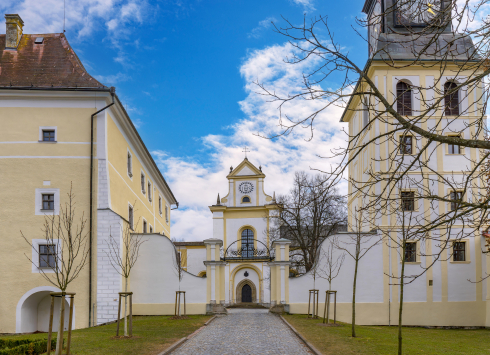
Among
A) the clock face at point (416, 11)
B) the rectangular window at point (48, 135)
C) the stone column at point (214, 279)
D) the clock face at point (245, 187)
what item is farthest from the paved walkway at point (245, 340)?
the clock face at point (245, 187)

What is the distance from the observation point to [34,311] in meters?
22.4

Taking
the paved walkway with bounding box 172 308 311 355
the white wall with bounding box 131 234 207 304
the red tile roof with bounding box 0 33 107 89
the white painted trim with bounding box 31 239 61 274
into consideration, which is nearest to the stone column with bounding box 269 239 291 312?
the white wall with bounding box 131 234 207 304

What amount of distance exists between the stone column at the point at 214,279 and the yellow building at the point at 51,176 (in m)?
4.76

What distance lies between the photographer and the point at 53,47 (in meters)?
25.5

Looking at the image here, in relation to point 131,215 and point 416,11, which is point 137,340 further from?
point 131,215

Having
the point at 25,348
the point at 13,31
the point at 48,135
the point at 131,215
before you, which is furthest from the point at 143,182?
the point at 25,348

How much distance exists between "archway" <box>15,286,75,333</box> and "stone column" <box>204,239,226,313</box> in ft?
21.3

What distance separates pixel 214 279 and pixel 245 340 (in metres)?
10.1

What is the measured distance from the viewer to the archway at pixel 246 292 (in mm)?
40719

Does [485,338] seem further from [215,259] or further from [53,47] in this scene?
[53,47]

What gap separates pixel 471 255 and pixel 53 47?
23.5m

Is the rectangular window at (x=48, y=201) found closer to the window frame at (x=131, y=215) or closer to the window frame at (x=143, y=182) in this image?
the window frame at (x=131, y=215)

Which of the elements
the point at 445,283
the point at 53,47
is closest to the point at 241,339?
the point at 445,283

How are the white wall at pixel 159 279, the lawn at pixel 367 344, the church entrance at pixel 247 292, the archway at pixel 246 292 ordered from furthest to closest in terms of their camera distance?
the church entrance at pixel 247 292 < the archway at pixel 246 292 < the white wall at pixel 159 279 < the lawn at pixel 367 344
